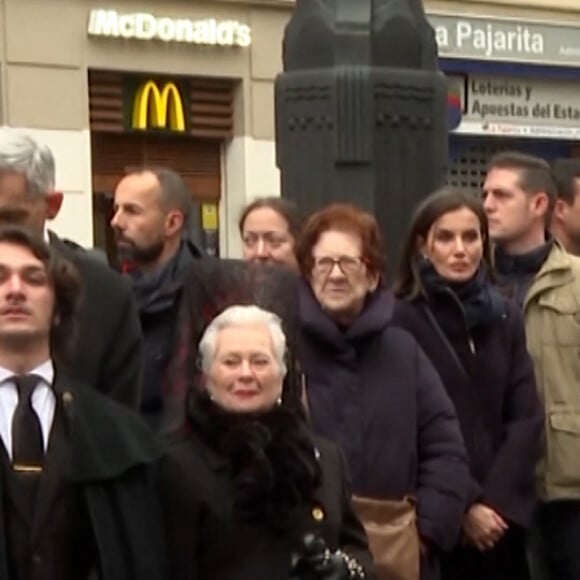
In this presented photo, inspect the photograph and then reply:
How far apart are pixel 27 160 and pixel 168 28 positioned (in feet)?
46.8

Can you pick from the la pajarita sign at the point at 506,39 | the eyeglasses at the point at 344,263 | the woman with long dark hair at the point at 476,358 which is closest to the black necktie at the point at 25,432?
the eyeglasses at the point at 344,263

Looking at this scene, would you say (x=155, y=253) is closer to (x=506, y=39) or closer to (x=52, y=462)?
(x=52, y=462)

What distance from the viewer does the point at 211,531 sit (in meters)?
4.52

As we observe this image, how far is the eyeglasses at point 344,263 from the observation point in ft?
18.7

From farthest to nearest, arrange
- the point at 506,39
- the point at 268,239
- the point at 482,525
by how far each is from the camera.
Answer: the point at 506,39
the point at 268,239
the point at 482,525

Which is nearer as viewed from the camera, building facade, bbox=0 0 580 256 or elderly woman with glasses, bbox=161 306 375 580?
elderly woman with glasses, bbox=161 306 375 580

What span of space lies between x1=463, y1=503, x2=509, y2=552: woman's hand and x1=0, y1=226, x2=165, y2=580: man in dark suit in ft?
6.00

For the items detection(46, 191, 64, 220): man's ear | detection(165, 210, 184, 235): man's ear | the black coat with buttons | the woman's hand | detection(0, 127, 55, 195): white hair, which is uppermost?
detection(0, 127, 55, 195): white hair

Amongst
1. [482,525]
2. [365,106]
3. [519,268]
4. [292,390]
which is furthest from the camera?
[365,106]

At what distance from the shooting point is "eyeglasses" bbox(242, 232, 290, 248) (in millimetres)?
6457

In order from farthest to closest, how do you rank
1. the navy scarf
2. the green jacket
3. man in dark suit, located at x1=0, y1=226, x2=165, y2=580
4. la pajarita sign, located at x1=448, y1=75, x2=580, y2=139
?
1. la pajarita sign, located at x1=448, y1=75, x2=580, y2=139
2. the green jacket
3. the navy scarf
4. man in dark suit, located at x1=0, y1=226, x2=165, y2=580

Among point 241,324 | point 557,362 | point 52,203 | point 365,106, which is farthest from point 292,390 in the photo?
point 365,106

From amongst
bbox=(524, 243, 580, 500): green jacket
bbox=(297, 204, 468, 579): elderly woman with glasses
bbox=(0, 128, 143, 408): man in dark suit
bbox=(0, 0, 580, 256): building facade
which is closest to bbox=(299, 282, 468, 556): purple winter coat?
bbox=(297, 204, 468, 579): elderly woman with glasses

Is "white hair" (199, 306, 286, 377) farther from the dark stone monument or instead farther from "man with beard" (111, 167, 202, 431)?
the dark stone monument
